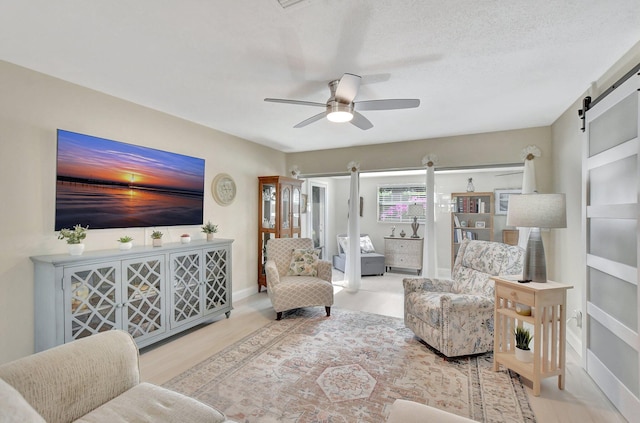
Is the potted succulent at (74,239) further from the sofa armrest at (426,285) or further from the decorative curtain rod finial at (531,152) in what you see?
the decorative curtain rod finial at (531,152)

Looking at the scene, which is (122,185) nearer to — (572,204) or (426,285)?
(426,285)

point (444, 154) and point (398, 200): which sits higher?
point (444, 154)

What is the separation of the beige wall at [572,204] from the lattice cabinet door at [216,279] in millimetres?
3586

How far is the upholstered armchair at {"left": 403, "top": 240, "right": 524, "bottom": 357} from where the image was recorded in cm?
257

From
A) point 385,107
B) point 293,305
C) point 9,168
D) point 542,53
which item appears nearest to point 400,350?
point 293,305

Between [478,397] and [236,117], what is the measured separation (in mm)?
3468

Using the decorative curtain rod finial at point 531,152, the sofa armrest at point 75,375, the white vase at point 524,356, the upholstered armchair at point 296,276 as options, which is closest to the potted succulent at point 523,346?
the white vase at point 524,356

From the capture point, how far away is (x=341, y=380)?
2.30m

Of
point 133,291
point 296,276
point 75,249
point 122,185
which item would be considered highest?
point 122,185

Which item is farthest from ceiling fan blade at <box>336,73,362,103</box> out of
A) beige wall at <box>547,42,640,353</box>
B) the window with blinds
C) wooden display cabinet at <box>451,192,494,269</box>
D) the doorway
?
the window with blinds

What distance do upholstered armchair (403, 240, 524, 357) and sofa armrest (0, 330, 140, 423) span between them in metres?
2.29

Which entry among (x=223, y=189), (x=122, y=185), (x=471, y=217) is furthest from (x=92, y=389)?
(x=471, y=217)

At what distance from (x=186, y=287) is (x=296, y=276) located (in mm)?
1355

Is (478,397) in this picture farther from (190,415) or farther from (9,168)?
(9,168)
